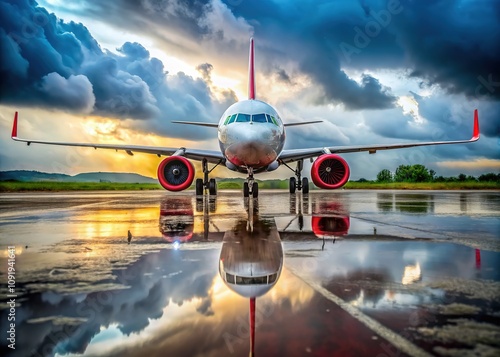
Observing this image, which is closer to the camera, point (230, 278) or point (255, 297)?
point (255, 297)

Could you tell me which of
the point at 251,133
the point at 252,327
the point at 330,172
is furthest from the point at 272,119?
the point at 252,327

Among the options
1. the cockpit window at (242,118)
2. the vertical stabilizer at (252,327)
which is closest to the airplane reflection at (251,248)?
the vertical stabilizer at (252,327)

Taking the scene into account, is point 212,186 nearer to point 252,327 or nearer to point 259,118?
point 259,118

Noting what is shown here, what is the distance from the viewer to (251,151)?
450 inches

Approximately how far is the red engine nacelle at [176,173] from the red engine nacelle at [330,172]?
196 inches

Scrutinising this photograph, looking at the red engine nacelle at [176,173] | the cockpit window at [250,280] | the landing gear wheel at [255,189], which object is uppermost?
the red engine nacelle at [176,173]

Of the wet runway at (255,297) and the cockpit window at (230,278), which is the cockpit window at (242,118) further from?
the cockpit window at (230,278)

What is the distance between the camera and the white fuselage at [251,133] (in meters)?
11.3

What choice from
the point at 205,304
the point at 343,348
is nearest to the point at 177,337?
the point at 205,304

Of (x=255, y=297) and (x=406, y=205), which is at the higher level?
(x=406, y=205)

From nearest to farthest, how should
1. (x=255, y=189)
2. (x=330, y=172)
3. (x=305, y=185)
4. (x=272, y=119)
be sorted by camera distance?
1. (x=272, y=119)
2. (x=330, y=172)
3. (x=255, y=189)
4. (x=305, y=185)

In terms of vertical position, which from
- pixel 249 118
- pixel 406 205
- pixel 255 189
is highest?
pixel 249 118

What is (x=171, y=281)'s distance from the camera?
9.21ft

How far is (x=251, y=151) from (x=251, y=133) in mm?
610
